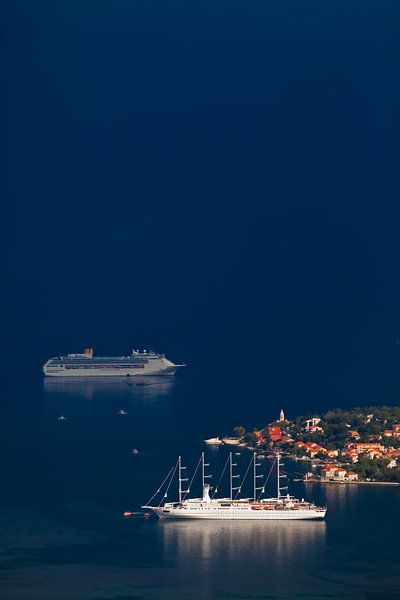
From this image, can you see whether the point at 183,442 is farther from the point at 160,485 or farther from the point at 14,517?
the point at 14,517

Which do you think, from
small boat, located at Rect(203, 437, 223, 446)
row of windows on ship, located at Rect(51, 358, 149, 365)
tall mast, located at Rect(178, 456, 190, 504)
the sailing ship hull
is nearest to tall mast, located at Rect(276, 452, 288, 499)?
→ the sailing ship hull

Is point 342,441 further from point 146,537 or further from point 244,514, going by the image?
point 146,537

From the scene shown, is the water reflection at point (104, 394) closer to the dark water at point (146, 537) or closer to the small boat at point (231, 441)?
the dark water at point (146, 537)

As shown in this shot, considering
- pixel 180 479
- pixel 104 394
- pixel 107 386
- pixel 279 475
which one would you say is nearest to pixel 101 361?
pixel 107 386

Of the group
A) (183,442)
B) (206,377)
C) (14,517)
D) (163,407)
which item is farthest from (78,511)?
(206,377)

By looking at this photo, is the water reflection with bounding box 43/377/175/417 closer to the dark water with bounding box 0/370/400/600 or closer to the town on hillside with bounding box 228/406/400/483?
the dark water with bounding box 0/370/400/600
